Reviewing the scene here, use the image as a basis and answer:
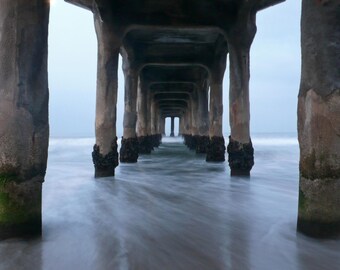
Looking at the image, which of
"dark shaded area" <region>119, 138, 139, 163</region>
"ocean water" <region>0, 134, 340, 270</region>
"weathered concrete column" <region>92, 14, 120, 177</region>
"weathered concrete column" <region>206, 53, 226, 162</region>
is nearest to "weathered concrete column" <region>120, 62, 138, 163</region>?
"dark shaded area" <region>119, 138, 139, 163</region>

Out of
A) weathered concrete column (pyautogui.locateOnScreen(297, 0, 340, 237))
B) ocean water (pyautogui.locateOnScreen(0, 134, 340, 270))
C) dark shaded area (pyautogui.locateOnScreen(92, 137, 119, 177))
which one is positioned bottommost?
ocean water (pyautogui.locateOnScreen(0, 134, 340, 270))

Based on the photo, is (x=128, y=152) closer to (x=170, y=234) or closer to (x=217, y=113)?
(x=217, y=113)

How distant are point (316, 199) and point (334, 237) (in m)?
0.41

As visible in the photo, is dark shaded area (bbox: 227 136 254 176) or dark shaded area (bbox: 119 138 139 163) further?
dark shaded area (bbox: 119 138 139 163)

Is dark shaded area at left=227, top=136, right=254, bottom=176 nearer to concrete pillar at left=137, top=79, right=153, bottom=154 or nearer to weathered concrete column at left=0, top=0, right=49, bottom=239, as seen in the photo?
weathered concrete column at left=0, top=0, right=49, bottom=239

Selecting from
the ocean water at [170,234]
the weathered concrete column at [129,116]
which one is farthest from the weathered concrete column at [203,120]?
the ocean water at [170,234]

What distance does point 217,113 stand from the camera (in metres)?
13.0

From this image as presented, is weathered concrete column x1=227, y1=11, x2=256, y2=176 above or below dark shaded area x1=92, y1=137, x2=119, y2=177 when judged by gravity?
above

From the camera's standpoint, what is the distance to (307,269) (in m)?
2.98

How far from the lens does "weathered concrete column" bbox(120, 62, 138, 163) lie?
13.1m

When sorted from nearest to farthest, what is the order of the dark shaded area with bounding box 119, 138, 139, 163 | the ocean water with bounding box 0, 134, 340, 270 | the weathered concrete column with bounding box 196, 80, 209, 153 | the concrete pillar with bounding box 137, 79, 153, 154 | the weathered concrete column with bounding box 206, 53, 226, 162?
1. the ocean water with bounding box 0, 134, 340, 270
2. the weathered concrete column with bounding box 206, 53, 226, 162
3. the dark shaded area with bounding box 119, 138, 139, 163
4. the weathered concrete column with bounding box 196, 80, 209, 153
5. the concrete pillar with bounding box 137, 79, 153, 154

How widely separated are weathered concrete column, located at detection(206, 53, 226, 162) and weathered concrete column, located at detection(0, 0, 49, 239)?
9.73m

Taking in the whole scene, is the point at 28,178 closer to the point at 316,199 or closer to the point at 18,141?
the point at 18,141

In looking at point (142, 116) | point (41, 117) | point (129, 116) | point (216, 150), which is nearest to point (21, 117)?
point (41, 117)
